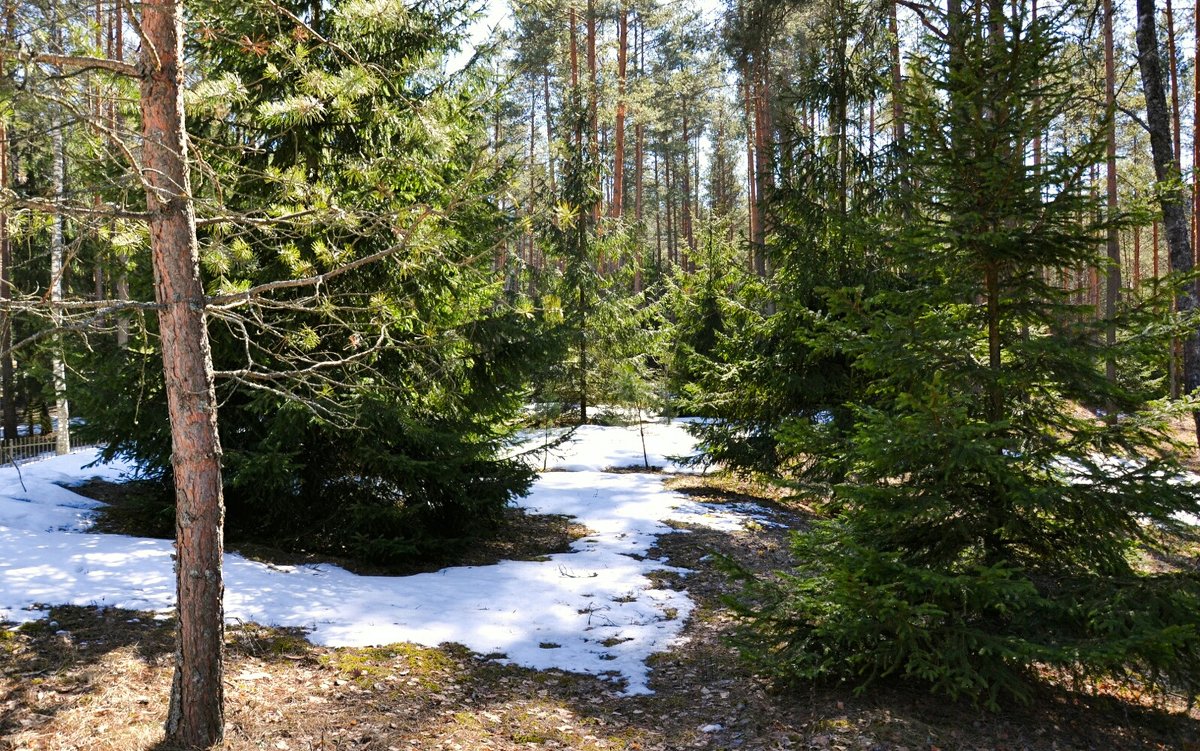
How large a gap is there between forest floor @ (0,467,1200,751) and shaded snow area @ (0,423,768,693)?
0.77 ft

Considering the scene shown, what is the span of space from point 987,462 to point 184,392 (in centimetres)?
428

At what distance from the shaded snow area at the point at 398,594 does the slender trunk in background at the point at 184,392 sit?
58.1 inches

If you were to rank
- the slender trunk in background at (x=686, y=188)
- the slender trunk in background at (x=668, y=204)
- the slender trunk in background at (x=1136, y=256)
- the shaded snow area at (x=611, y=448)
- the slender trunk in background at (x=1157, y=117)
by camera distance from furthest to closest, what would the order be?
the slender trunk in background at (x=668, y=204), the slender trunk in background at (x=686, y=188), the shaded snow area at (x=611, y=448), the slender trunk in background at (x=1157, y=117), the slender trunk in background at (x=1136, y=256)

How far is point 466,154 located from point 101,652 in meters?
5.23

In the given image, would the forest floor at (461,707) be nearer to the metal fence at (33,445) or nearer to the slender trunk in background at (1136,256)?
the slender trunk in background at (1136,256)

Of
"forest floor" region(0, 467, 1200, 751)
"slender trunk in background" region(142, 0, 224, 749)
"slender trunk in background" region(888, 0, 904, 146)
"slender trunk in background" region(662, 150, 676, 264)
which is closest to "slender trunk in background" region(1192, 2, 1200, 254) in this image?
"slender trunk in background" region(888, 0, 904, 146)

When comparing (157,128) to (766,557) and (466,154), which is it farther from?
(766,557)

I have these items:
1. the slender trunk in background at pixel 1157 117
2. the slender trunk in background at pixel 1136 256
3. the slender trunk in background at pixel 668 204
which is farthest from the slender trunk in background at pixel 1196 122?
the slender trunk in background at pixel 668 204

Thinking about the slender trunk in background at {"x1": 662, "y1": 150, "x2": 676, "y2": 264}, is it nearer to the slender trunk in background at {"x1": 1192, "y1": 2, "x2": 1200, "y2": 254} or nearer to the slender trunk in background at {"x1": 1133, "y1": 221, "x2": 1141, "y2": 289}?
the slender trunk in background at {"x1": 1133, "y1": 221, "x2": 1141, "y2": 289}

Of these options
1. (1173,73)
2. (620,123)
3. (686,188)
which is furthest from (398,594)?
(686,188)

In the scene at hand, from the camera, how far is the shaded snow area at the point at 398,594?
543cm

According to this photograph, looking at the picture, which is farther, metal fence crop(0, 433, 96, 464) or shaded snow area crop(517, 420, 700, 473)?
metal fence crop(0, 433, 96, 464)

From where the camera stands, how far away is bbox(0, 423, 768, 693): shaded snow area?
5.43 metres

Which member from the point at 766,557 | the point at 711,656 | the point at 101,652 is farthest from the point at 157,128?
the point at 766,557
